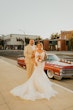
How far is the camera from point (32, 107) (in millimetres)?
5543

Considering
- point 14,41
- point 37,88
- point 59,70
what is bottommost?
point 37,88

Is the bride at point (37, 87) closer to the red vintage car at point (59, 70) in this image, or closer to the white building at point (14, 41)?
the red vintage car at point (59, 70)

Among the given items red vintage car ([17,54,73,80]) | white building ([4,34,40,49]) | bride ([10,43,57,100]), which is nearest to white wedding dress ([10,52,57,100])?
bride ([10,43,57,100])

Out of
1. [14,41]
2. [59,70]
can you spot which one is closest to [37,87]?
[59,70]

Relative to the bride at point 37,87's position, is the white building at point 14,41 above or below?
above

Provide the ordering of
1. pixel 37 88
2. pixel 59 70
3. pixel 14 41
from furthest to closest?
1. pixel 14 41
2. pixel 59 70
3. pixel 37 88

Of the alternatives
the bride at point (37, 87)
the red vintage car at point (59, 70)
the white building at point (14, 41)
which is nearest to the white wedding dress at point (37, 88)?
the bride at point (37, 87)

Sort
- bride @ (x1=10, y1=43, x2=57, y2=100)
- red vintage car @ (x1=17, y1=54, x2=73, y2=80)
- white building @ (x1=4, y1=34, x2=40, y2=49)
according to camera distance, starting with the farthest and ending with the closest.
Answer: white building @ (x1=4, y1=34, x2=40, y2=49) < red vintage car @ (x1=17, y1=54, x2=73, y2=80) < bride @ (x1=10, y1=43, x2=57, y2=100)

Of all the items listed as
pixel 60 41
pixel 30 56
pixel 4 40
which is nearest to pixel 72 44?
pixel 60 41

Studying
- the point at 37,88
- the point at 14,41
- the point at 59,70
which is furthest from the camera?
the point at 14,41

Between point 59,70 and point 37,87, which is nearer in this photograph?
point 37,87

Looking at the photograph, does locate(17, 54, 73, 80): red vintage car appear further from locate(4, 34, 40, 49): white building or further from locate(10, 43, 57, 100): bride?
locate(4, 34, 40, 49): white building

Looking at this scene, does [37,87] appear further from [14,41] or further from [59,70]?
[14,41]

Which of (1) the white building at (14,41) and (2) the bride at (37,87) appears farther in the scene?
(1) the white building at (14,41)
